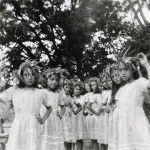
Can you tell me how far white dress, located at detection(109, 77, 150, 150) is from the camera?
7.46 meters

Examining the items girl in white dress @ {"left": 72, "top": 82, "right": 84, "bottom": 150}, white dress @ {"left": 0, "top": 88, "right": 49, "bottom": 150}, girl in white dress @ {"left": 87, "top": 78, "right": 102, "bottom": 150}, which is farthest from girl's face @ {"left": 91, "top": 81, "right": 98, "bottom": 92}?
white dress @ {"left": 0, "top": 88, "right": 49, "bottom": 150}

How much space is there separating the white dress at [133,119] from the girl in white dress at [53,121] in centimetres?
255

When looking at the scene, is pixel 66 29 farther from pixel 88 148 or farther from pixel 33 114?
pixel 33 114

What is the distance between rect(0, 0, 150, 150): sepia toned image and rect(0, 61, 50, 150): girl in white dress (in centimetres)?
2

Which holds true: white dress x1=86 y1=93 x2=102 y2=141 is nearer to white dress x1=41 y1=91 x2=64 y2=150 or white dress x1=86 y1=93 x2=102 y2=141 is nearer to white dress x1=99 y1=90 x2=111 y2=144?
white dress x1=99 y1=90 x2=111 y2=144

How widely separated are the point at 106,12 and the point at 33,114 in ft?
64.5

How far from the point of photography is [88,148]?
15.2 metres

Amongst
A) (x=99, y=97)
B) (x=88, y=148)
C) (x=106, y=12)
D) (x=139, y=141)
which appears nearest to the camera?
(x=139, y=141)

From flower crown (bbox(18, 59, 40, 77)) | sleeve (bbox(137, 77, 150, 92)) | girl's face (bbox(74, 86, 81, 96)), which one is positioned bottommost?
sleeve (bbox(137, 77, 150, 92))

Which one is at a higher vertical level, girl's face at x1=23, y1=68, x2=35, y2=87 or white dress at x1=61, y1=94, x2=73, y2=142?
girl's face at x1=23, y1=68, x2=35, y2=87

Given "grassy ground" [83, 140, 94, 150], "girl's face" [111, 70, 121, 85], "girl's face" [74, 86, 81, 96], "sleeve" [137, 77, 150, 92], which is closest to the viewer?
"sleeve" [137, 77, 150, 92]

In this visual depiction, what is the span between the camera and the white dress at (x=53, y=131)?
1034 cm

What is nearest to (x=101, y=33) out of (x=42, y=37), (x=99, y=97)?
(x=42, y=37)

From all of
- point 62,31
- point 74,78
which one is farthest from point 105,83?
point 62,31
